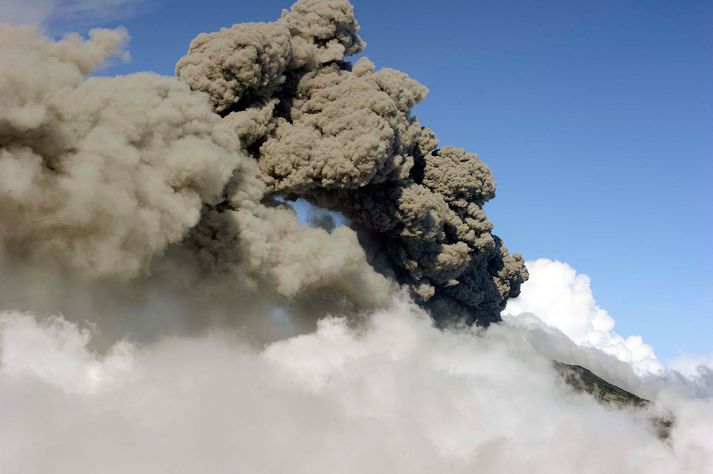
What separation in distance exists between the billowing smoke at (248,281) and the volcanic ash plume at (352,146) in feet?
0.48

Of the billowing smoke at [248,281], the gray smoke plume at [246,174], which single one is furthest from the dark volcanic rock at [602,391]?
the gray smoke plume at [246,174]

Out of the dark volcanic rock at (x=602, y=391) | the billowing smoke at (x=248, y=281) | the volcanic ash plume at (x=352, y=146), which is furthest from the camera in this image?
the dark volcanic rock at (x=602, y=391)

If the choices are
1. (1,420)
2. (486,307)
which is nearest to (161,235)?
(1,420)

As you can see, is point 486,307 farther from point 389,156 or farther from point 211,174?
point 211,174

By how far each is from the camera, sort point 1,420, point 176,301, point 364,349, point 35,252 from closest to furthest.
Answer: point 1,420 → point 35,252 → point 176,301 → point 364,349

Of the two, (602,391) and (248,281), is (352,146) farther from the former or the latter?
(602,391)

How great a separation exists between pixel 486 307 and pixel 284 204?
21.9 metres

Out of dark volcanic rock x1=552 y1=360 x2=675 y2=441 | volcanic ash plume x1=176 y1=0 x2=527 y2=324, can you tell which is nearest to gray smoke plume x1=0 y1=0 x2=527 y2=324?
volcanic ash plume x1=176 y1=0 x2=527 y2=324

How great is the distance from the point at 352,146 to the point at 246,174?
17.3 feet

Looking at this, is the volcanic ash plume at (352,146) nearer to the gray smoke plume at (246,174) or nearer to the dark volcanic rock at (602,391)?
the gray smoke plume at (246,174)

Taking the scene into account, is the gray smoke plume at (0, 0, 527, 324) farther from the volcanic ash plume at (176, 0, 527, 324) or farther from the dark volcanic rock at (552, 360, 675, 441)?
the dark volcanic rock at (552, 360, 675, 441)

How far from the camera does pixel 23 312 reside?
2975 centimetres

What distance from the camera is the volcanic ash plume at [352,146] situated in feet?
128

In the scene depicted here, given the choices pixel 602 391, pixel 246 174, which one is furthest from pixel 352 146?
pixel 602 391
